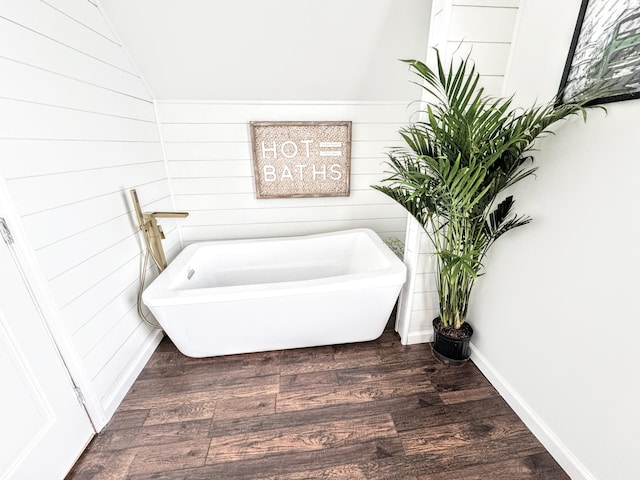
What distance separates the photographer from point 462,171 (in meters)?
1.10

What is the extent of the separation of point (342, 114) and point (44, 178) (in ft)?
5.77

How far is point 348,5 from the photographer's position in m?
1.50

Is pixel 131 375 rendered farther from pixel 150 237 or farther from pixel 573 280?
pixel 573 280

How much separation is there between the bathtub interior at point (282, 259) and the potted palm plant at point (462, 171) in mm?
617

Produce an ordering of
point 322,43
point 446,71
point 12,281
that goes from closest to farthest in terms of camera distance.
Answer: point 12,281 → point 446,71 → point 322,43

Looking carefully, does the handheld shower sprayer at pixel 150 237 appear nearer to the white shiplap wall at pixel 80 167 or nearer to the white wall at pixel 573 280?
the white shiplap wall at pixel 80 167

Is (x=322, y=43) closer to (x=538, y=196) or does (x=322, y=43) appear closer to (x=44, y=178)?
(x=538, y=196)

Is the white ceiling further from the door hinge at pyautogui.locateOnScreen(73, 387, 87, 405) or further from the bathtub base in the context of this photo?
the door hinge at pyautogui.locateOnScreen(73, 387, 87, 405)

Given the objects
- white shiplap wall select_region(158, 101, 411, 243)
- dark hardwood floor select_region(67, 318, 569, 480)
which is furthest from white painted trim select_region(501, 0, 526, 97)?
dark hardwood floor select_region(67, 318, 569, 480)

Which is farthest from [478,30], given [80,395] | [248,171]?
[80,395]

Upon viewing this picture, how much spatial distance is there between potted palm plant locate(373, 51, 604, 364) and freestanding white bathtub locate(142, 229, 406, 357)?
0.34 m

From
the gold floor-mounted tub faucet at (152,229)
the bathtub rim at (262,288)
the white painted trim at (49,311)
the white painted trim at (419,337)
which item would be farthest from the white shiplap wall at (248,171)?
the white painted trim at (49,311)

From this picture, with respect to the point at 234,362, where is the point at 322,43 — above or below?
above

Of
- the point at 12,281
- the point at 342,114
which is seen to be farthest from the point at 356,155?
the point at 12,281
